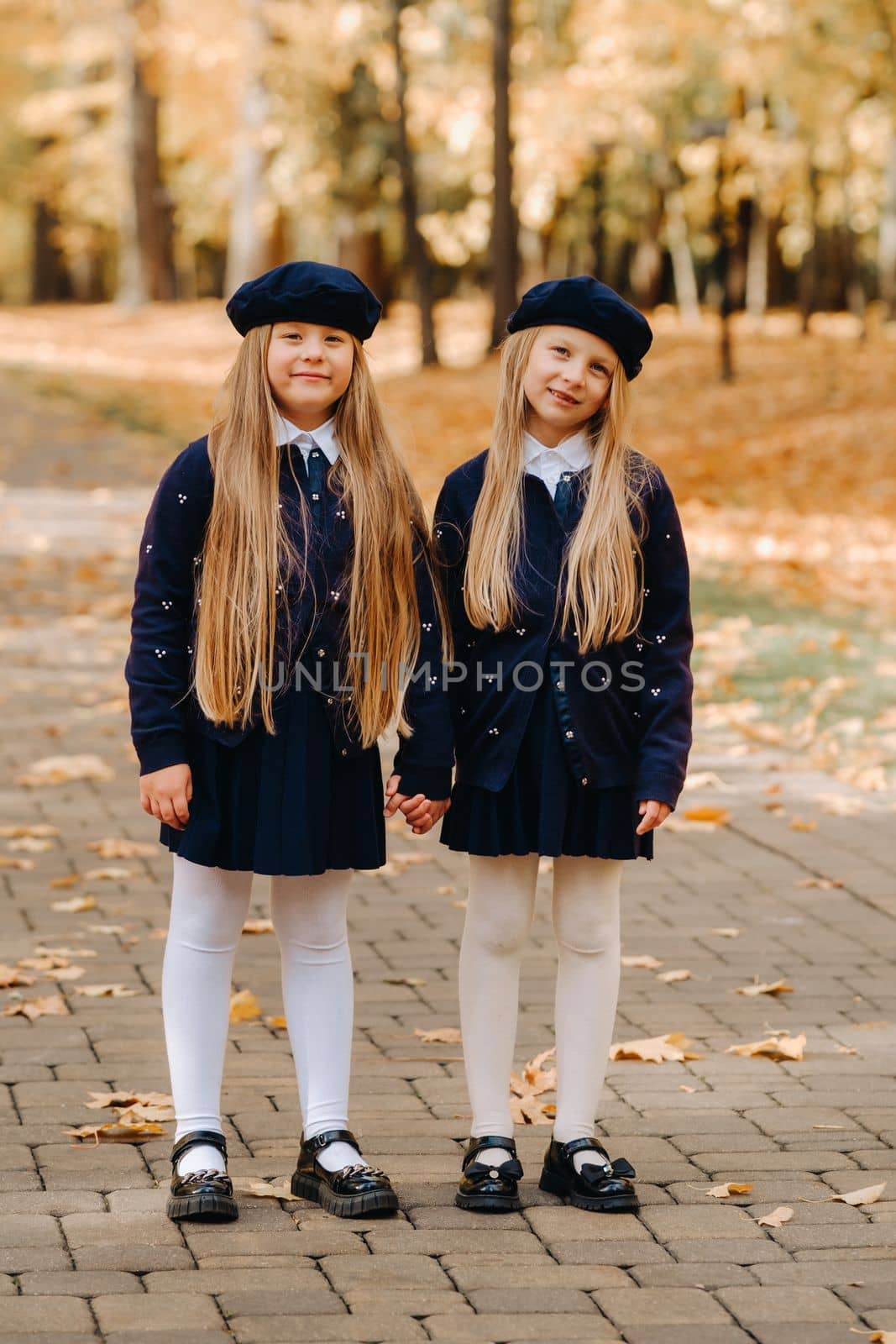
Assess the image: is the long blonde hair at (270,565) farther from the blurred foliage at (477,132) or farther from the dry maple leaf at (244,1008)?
the blurred foliage at (477,132)

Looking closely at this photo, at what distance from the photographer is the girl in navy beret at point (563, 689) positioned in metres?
3.74

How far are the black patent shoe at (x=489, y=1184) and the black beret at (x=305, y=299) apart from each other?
167 centimetres

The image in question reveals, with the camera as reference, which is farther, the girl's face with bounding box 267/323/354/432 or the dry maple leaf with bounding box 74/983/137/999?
the dry maple leaf with bounding box 74/983/137/999

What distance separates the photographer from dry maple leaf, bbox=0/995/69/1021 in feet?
16.1

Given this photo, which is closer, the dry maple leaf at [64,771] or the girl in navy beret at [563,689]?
the girl in navy beret at [563,689]

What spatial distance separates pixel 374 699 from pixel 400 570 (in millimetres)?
264

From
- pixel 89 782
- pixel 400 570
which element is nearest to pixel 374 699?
pixel 400 570

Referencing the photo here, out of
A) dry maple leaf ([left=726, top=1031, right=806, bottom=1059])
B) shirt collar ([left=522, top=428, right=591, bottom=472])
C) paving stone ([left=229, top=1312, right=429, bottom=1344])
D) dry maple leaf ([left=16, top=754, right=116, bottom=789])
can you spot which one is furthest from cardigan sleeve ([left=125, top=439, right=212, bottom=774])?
dry maple leaf ([left=16, top=754, right=116, bottom=789])

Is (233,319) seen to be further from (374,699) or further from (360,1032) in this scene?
(360,1032)

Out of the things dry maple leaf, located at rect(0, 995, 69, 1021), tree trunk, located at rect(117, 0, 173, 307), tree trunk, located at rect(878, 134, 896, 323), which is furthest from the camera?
tree trunk, located at rect(117, 0, 173, 307)

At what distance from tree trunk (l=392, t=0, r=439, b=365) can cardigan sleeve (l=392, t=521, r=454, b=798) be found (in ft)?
75.1

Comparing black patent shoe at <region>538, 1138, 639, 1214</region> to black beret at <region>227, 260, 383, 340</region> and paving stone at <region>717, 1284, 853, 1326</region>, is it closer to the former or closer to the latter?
paving stone at <region>717, 1284, 853, 1326</region>

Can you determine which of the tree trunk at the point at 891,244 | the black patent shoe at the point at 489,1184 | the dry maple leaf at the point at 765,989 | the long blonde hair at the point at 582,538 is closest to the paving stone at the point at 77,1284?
the black patent shoe at the point at 489,1184

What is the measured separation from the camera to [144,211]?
132 feet
